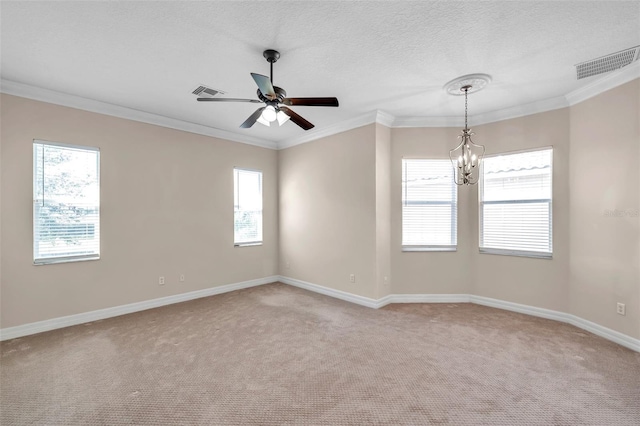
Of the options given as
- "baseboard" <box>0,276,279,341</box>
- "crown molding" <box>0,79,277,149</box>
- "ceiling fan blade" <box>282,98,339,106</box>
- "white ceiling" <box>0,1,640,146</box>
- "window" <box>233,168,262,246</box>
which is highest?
"white ceiling" <box>0,1,640,146</box>

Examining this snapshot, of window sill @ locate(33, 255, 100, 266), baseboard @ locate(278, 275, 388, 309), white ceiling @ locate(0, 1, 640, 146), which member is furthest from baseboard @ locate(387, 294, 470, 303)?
window sill @ locate(33, 255, 100, 266)

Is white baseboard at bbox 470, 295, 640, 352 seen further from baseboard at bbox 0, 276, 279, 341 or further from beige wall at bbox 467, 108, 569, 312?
baseboard at bbox 0, 276, 279, 341

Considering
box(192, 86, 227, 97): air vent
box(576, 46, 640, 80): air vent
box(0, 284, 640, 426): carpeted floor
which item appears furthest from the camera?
box(192, 86, 227, 97): air vent

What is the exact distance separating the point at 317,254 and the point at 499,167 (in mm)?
3148

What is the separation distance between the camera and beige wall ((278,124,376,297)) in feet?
14.4

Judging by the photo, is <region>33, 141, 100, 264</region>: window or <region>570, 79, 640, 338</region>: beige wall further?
<region>33, 141, 100, 264</region>: window

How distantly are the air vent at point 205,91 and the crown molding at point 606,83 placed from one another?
4.26 metres

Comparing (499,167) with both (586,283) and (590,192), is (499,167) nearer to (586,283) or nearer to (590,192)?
(590,192)

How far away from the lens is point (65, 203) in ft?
11.8

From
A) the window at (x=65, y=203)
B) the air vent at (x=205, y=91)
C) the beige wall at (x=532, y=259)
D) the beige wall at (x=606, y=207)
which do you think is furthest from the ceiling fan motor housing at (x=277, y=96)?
the beige wall at (x=606, y=207)

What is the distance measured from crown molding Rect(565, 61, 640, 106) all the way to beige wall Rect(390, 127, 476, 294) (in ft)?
4.52

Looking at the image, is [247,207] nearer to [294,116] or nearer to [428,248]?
[294,116]

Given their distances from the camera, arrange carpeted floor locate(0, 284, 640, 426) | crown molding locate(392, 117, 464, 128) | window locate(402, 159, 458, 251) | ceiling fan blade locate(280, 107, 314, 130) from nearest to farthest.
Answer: carpeted floor locate(0, 284, 640, 426), ceiling fan blade locate(280, 107, 314, 130), crown molding locate(392, 117, 464, 128), window locate(402, 159, 458, 251)

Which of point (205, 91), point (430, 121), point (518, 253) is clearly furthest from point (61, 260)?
point (518, 253)
